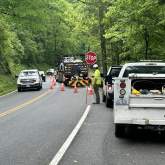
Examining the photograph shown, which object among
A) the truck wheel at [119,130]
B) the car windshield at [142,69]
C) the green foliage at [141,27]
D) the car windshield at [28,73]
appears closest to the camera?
the truck wheel at [119,130]

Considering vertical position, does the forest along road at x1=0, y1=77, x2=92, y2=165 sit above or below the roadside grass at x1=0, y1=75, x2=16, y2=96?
above

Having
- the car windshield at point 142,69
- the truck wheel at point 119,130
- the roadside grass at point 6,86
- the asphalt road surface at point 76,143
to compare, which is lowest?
the roadside grass at point 6,86

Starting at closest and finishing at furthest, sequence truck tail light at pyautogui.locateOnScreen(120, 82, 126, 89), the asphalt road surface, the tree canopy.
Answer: the asphalt road surface → truck tail light at pyautogui.locateOnScreen(120, 82, 126, 89) → the tree canopy

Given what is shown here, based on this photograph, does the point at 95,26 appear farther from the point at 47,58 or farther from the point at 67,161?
the point at 47,58

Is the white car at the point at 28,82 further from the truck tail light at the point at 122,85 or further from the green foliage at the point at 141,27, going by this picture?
the truck tail light at the point at 122,85

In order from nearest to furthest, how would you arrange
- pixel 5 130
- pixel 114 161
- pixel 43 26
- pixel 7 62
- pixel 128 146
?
1. pixel 114 161
2. pixel 128 146
3. pixel 5 130
4. pixel 43 26
5. pixel 7 62

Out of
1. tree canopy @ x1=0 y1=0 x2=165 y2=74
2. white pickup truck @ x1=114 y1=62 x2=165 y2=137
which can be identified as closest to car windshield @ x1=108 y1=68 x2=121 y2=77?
tree canopy @ x1=0 y1=0 x2=165 y2=74

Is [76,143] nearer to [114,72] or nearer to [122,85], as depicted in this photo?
[122,85]

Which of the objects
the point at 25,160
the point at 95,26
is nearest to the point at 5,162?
the point at 25,160

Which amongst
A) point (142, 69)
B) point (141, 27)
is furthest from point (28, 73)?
point (142, 69)

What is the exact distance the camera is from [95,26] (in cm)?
5559

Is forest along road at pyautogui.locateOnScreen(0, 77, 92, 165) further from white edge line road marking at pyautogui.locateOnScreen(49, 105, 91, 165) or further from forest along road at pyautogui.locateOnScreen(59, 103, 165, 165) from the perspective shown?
forest along road at pyautogui.locateOnScreen(59, 103, 165, 165)

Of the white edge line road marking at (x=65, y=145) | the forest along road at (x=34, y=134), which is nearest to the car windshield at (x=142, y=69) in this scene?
the white edge line road marking at (x=65, y=145)

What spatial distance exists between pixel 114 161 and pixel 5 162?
211 centimetres
